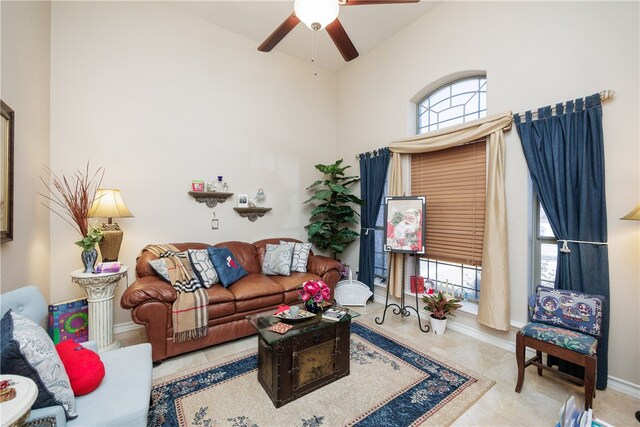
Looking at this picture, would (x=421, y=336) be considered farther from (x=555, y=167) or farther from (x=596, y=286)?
(x=555, y=167)

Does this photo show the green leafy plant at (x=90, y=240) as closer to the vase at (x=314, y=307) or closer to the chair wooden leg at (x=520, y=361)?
the vase at (x=314, y=307)

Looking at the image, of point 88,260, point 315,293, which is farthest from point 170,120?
point 315,293

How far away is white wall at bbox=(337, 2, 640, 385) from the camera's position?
2.06 m

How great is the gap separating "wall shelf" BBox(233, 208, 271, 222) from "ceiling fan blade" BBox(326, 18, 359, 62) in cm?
238

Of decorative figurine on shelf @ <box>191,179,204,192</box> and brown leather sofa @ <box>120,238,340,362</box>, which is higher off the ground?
decorative figurine on shelf @ <box>191,179,204,192</box>

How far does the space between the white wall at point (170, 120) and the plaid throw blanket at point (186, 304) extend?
88 centimetres

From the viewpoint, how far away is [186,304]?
2.47 m

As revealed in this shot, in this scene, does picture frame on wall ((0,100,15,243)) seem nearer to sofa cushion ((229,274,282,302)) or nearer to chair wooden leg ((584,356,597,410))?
sofa cushion ((229,274,282,302))

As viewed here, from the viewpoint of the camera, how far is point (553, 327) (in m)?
2.06

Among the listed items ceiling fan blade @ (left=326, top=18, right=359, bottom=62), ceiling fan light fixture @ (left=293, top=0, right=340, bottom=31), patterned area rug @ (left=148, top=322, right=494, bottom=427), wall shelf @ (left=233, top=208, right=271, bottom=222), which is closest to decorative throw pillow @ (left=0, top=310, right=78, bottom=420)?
patterned area rug @ (left=148, top=322, right=494, bottom=427)

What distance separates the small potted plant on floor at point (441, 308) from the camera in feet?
9.90

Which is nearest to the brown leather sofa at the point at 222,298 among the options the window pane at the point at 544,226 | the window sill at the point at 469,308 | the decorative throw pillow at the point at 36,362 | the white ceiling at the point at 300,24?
the decorative throw pillow at the point at 36,362

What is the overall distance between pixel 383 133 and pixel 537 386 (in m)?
3.33

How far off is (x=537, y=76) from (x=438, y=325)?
273cm
